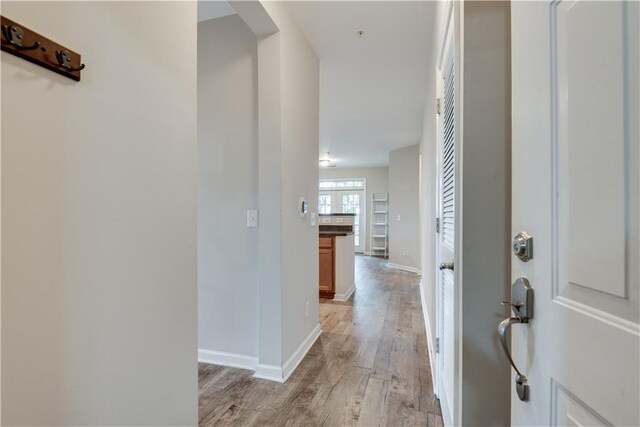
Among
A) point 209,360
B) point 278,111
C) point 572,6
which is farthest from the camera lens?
point 209,360

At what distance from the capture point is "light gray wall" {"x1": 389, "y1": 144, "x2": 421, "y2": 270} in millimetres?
6453

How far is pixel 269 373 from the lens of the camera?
2084 mm

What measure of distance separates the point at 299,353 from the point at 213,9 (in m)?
2.69

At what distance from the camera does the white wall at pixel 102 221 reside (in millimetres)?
641

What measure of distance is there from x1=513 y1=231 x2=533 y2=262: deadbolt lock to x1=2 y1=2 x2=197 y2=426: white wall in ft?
3.41

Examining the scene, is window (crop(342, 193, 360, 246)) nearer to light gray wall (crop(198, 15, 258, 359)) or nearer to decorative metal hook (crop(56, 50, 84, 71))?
light gray wall (crop(198, 15, 258, 359))

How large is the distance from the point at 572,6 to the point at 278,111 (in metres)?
1.71

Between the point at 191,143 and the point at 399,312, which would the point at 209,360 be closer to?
the point at 191,143

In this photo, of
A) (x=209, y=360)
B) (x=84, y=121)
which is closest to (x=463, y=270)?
(x=84, y=121)

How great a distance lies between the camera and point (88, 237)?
78 cm

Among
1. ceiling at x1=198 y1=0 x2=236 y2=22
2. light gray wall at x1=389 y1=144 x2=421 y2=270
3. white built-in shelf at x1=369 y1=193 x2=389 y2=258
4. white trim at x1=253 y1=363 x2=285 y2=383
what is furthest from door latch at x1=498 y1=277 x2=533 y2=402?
white built-in shelf at x1=369 y1=193 x2=389 y2=258

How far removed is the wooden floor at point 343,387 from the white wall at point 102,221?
28.8 inches

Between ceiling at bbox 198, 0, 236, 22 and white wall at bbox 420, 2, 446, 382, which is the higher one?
ceiling at bbox 198, 0, 236, 22

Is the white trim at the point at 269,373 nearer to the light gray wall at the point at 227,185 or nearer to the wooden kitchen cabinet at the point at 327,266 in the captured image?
the light gray wall at the point at 227,185
